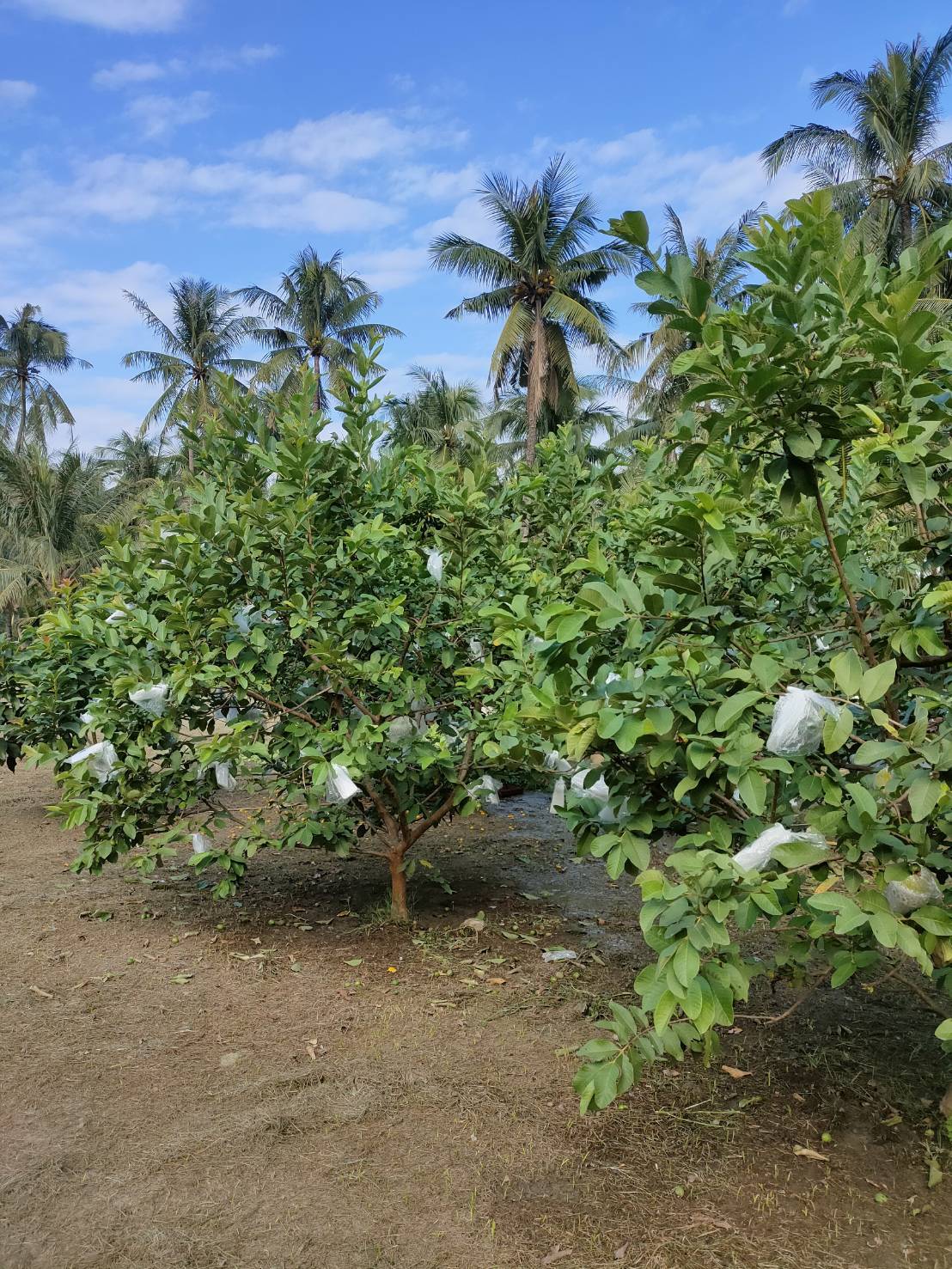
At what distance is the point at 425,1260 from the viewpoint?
204 centimetres

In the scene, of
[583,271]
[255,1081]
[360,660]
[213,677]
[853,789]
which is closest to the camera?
[853,789]

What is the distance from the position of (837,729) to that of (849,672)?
111mm

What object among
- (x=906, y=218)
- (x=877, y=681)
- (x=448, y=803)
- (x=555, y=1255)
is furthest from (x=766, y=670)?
(x=906, y=218)

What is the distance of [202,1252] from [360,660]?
2211 mm

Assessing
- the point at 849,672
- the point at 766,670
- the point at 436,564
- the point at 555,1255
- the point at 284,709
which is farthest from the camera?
the point at 284,709

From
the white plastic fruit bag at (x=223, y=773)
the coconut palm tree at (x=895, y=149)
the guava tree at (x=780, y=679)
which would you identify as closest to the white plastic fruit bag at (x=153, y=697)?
the white plastic fruit bag at (x=223, y=773)

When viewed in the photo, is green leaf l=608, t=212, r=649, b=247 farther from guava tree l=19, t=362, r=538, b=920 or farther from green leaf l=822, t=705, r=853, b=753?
guava tree l=19, t=362, r=538, b=920

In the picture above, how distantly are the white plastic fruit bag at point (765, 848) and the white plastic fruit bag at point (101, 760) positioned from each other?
292 centimetres

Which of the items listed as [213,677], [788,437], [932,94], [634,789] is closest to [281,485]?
[213,677]

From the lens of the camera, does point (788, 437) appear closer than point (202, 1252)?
Yes

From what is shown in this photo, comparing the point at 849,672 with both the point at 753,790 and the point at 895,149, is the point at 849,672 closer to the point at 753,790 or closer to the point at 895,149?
the point at 753,790

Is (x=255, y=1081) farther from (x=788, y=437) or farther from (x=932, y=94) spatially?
(x=932, y=94)

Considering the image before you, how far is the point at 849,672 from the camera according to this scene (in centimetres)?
165

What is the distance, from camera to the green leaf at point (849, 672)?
1.64 m
